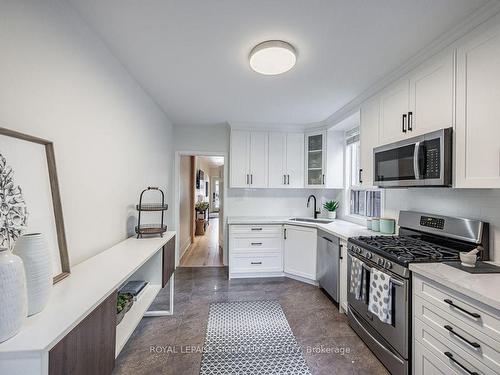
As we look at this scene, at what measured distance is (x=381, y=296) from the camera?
5.79 ft

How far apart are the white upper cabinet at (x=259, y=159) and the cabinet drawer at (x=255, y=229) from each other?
700 millimetres

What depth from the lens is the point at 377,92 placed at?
2406 mm

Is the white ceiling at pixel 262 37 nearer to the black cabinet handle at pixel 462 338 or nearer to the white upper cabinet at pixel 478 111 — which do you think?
the white upper cabinet at pixel 478 111

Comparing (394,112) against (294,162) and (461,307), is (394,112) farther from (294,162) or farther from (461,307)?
(294,162)

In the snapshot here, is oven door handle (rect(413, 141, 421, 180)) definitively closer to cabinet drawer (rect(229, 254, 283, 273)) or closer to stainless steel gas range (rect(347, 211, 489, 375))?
stainless steel gas range (rect(347, 211, 489, 375))

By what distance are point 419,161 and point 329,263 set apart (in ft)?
5.27

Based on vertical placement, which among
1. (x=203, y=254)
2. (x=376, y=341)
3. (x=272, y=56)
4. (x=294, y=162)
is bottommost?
(x=203, y=254)

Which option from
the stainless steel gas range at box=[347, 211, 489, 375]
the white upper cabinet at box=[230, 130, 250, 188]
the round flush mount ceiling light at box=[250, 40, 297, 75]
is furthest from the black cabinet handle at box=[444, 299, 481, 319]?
the white upper cabinet at box=[230, 130, 250, 188]

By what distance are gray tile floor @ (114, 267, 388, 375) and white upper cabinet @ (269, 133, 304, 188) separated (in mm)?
1598

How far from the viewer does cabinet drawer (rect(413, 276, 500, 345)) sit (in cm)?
110

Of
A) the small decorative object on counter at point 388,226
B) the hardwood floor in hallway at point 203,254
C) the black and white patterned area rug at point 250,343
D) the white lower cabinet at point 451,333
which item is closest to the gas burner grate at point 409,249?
the white lower cabinet at point 451,333

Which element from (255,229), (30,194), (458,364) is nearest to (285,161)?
(255,229)

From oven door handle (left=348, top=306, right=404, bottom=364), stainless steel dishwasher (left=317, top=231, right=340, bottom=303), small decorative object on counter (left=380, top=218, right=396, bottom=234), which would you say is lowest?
oven door handle (left=348, top=306, right=404, bottom=364)

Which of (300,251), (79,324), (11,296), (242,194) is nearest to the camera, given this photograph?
(11,296)
